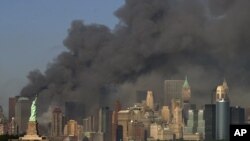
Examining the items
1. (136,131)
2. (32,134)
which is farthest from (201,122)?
(32,134)

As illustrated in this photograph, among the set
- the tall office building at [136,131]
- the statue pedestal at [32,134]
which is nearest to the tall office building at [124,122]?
the tall office building at [136,131]

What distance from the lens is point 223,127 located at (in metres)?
105

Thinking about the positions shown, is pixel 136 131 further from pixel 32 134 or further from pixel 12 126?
pixel 32 134

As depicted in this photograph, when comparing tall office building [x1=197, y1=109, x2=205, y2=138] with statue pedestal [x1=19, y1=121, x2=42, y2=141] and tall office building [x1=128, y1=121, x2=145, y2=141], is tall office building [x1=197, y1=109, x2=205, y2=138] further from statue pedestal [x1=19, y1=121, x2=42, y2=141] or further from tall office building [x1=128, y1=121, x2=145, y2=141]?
statue pedestal [x1=19, y1=121, x2=42, y2=141]

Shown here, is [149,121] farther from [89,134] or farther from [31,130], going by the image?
[31,130]

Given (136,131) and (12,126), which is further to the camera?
(136,131)

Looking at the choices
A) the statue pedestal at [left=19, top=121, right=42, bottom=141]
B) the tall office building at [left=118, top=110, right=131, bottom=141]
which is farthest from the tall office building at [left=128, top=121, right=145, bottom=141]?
the statue pedestal at [left=19, top=121, right=42, bottom=141]

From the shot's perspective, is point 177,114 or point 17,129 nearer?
point 17,129

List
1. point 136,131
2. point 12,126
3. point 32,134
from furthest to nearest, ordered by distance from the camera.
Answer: point 136,131, point 12,126, point 32,134

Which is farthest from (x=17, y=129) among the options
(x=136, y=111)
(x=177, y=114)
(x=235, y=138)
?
(x=235, y=138)

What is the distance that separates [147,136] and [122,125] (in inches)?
131

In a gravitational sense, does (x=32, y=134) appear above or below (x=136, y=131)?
below

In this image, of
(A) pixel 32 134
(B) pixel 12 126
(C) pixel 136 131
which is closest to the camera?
(A) pixel 32 134

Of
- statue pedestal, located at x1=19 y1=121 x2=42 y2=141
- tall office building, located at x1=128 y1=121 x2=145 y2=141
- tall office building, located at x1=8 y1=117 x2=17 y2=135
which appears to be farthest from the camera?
tall office building, located at x1=128 y1=121 x2=145 y2=141
